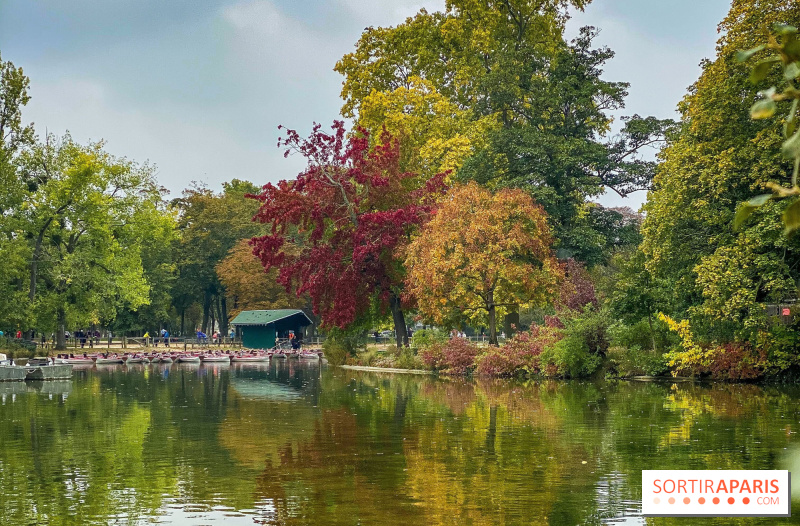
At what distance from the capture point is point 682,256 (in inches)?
1216

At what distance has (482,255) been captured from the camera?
38.3 meters

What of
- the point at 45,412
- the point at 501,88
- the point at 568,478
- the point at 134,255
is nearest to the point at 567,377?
the point at 501,88

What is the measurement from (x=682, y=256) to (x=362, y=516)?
2240 centimetres

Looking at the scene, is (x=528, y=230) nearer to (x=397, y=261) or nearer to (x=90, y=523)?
(x=397, y=261)

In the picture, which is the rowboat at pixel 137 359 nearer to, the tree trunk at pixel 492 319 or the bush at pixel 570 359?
the tree trunk at pixel 492 319

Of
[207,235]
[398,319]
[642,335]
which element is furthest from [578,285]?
[207,235]

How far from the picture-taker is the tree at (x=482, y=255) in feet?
127

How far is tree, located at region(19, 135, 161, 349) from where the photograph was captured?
61375 millimetres

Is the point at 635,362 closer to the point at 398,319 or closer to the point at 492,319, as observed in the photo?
the point at 492,319

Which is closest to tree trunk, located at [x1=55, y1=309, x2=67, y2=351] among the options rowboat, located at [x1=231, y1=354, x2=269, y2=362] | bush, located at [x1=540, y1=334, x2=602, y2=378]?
rowboat, located at [x1=231, y1=354, x2=269, y2=362]


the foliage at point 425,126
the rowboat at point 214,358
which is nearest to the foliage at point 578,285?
the foliage at point 425,126

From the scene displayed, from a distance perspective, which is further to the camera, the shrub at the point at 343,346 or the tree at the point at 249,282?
the tree at the point at 249,282

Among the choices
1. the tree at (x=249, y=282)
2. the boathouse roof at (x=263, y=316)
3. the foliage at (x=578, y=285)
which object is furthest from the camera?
the tree at (x=249, y=282)

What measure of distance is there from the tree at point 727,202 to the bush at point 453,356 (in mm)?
10664
